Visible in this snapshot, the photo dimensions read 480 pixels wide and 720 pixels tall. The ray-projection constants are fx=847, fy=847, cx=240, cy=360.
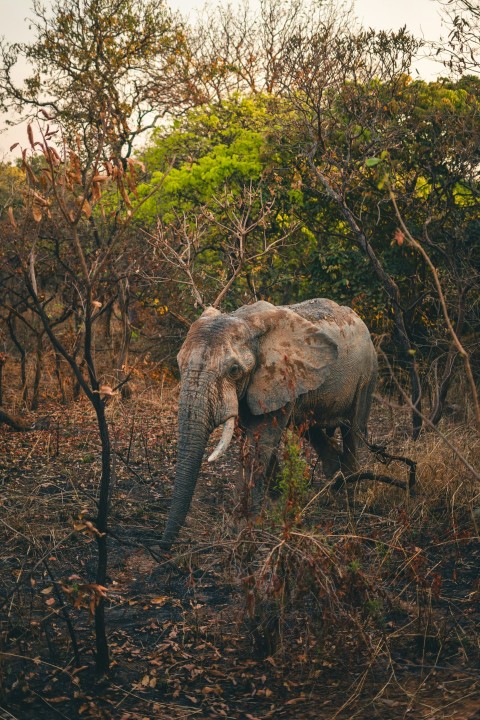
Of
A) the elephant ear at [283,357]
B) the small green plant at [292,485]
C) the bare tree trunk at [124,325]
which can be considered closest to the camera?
the small green plant at [292,485]

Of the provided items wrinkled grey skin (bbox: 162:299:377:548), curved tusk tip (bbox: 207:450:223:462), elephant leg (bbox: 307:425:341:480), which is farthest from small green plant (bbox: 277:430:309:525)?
elephant leg (bbox: 307:425:341:480)

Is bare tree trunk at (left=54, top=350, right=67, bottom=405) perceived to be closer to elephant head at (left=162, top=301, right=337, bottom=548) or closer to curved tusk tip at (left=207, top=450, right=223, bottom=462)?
elephant head at (left=162, top=301, right=337, bottom=548)

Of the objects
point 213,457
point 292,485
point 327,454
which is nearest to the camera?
point 292,485

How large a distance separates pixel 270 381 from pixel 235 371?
0.48 m

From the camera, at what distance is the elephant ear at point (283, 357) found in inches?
288

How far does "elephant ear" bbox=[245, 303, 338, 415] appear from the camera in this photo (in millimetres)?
7324

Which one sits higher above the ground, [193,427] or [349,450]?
[193,427]

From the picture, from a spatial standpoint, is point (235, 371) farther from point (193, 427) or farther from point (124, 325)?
point (124, 325)

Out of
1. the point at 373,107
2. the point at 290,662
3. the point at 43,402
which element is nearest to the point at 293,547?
the point at 290,662

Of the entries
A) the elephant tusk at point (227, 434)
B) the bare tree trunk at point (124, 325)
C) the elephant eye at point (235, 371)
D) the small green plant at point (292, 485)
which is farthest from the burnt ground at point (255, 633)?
the bare tree trunk at point (124, 325)

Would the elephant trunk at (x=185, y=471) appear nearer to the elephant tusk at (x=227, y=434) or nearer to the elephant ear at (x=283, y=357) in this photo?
the elephant tusk at (x=227, y=434)

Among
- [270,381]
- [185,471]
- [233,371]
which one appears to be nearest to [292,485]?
[185,471]

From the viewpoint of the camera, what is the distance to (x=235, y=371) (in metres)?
7.00

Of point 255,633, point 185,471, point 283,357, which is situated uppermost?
point 283,357
